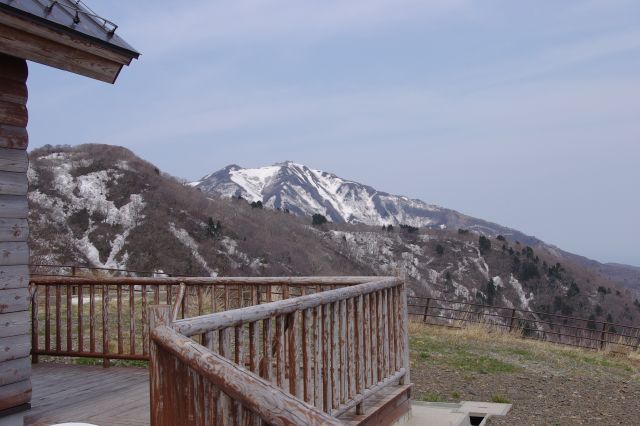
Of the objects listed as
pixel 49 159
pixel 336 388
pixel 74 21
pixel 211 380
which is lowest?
pixel 336 388

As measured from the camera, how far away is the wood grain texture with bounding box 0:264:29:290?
531 cm

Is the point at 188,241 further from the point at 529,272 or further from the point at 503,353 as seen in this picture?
the point at 503,353

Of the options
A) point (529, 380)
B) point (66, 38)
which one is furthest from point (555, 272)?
point (66, 38)

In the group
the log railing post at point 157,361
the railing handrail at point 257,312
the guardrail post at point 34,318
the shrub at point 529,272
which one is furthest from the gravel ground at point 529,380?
the shrub at point 529,272

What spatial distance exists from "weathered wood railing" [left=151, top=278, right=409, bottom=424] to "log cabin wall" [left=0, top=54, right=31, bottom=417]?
173 centimetres

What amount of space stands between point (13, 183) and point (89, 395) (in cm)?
232

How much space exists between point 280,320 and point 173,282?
363 centimetres

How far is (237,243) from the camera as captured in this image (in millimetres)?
67938

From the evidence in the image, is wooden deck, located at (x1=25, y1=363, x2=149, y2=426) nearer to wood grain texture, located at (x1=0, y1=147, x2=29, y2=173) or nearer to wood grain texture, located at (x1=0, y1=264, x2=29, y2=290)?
wood grain texture, located at (x1=0, y1=264, x2=29, y2=290)

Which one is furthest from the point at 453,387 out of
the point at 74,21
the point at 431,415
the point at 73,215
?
the point at 73,215

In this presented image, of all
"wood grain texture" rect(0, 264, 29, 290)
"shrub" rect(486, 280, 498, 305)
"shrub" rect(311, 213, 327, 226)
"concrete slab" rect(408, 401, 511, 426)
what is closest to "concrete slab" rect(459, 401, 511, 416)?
"concrete slab" rect(408, 401, 511, 426)

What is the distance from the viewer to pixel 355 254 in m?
86.8

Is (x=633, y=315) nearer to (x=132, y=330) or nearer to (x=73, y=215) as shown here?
(x=73, y=215)

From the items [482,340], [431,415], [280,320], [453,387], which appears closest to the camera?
[280,320]
